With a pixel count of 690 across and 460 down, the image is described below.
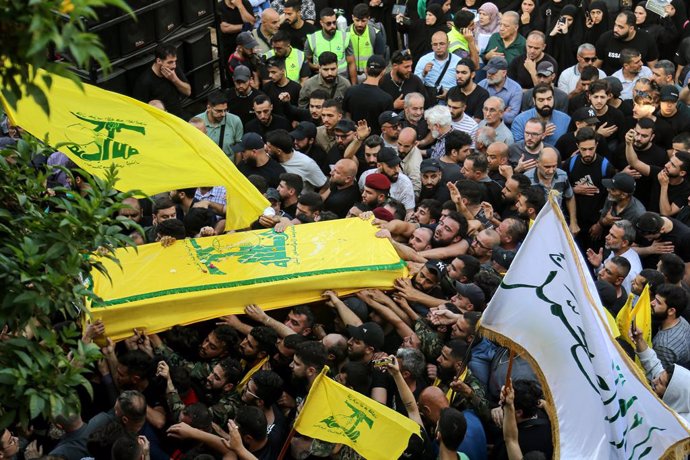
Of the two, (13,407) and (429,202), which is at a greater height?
(13,407)

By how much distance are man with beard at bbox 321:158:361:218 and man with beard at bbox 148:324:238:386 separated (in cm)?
250

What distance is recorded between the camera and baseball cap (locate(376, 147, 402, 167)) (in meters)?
10.4

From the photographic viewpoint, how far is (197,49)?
1316 centimetres

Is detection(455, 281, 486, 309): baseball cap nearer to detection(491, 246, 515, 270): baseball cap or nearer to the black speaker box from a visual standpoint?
detection(491, 246, 515, 270): baseball cap

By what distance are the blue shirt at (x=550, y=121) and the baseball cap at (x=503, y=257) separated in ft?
10.1

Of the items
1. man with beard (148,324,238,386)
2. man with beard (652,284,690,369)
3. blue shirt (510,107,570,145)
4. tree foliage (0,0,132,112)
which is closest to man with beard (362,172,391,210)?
man with beard (148,324,238,386)

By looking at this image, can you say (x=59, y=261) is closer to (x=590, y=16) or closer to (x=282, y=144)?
(x=282, y=144)

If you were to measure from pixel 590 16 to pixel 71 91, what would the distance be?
811cm

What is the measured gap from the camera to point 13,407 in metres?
5.21

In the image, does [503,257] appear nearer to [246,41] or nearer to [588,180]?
[588,180]

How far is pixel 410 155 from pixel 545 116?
1.78 m

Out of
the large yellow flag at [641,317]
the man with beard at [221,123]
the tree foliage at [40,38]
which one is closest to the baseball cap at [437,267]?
the large yellow flag at [641,317]

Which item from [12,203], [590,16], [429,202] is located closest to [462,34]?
[590,16]

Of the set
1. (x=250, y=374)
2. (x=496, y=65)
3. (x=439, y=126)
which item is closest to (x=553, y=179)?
(x=439, y=126)
